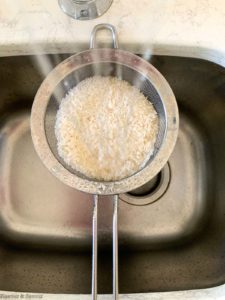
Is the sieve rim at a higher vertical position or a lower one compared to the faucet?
lower

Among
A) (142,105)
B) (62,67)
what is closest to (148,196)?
(142,105)

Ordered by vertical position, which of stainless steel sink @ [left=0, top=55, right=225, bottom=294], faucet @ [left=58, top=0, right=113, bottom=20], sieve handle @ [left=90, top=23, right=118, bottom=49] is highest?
faucet @ [left=58, top=0, right=113, bottom=20]

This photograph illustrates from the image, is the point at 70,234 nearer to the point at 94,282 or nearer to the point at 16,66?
the point at 94,282

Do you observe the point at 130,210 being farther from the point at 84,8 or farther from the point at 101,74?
the point at 84,8

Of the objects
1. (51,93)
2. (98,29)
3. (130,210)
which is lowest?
(130,210)

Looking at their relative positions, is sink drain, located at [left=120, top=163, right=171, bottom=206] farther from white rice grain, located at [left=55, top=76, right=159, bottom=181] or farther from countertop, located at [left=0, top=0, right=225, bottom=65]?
countertop, located at [left=0, top=0, right=225, bottom=65]

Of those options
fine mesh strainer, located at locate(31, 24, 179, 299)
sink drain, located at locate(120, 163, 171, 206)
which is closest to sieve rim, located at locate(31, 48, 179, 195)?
fine mesh strainer, located at locate(31, 24, 179, 299)

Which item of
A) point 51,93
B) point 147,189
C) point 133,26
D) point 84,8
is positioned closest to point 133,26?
point 133,26
